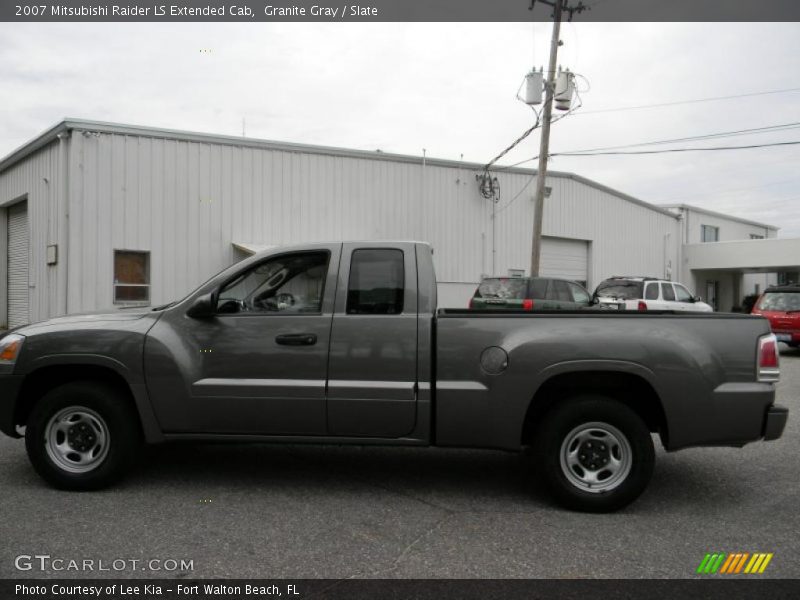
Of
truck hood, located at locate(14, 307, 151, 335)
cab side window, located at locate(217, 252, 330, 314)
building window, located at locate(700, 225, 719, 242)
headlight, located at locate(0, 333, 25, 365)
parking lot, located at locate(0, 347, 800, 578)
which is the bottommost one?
parking lot, located at locate(0, 347, 800, 578)

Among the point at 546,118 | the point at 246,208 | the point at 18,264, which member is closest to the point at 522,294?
the point at 546,118

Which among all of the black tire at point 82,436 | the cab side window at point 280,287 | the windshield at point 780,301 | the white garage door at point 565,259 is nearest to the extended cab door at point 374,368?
the cab side window at point 280,287

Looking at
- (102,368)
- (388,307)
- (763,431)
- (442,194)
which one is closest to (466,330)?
(388,307)

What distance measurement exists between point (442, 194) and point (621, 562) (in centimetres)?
1720

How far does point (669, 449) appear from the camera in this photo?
15.3ft

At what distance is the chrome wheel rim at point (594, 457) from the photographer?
4.55m

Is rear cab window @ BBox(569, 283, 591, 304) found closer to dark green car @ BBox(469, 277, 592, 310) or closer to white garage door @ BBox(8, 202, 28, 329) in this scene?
dark green car @ BBox(469, 277, 592, 310)

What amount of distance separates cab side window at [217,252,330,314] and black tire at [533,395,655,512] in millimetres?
1929

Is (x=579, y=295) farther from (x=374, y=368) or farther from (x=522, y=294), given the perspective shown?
(x=374, y=368)

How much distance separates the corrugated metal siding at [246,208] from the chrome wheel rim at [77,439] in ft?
35.6

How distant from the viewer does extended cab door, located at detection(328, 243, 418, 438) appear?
468 cm

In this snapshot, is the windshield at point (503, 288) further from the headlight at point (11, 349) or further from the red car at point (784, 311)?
the headlight at point (11, 349)

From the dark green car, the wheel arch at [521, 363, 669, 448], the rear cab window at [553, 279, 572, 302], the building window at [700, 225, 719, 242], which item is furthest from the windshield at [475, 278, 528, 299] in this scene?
the building window at [700, 225, 719, 242]

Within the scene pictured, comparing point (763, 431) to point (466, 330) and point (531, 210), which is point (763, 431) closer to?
point (466, 330)
